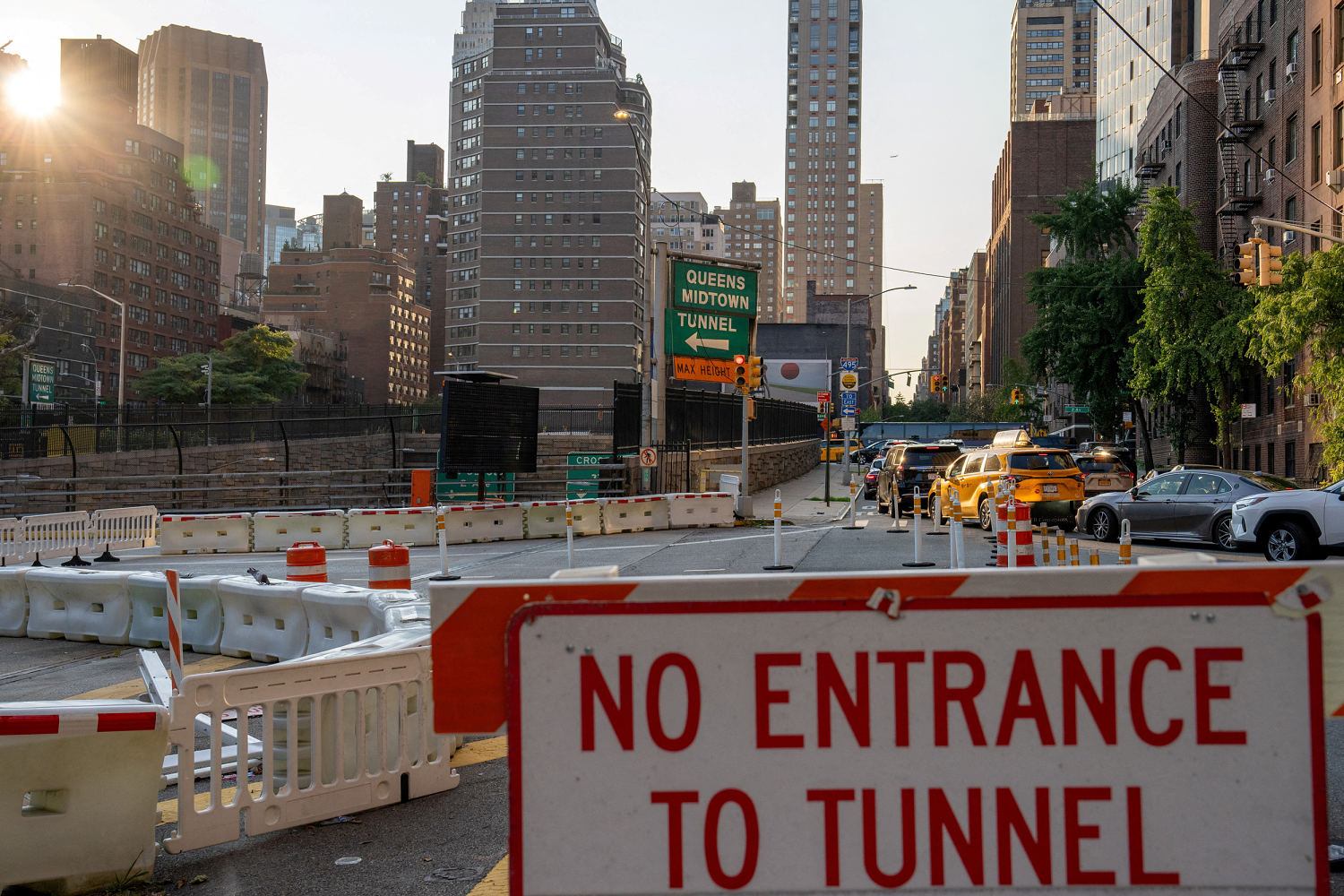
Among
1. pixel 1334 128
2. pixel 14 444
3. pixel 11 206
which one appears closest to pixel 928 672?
pixel 14 444

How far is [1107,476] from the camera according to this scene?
93.2 feet

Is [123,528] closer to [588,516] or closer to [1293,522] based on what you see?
[588,516]

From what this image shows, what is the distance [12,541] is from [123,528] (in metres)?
3.37

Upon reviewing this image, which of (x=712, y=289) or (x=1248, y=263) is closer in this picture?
(x=1248, y=263)

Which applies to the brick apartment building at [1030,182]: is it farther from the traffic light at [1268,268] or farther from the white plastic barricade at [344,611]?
A: the white plastic barricade at [344,611]

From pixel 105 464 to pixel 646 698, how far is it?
36360 mm

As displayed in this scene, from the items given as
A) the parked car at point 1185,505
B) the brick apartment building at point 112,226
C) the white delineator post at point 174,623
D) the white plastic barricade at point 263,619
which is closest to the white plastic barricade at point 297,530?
the white plastic barricade at point 263,619

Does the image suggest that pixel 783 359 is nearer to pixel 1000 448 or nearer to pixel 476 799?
pixel 1000 448

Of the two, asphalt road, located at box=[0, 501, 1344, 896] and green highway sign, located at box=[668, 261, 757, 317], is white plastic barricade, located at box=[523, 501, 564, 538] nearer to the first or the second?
asphalt road, located at box=[0, 501, 1344, 896]

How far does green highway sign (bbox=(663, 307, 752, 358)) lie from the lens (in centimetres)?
2833

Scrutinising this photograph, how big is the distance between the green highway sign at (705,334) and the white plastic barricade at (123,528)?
12.4 meters

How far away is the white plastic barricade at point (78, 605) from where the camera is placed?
443 inches

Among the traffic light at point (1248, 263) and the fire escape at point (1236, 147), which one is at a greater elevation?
the fire escape at point (1236, 147)

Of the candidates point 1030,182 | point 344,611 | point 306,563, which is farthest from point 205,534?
point 1030,182
